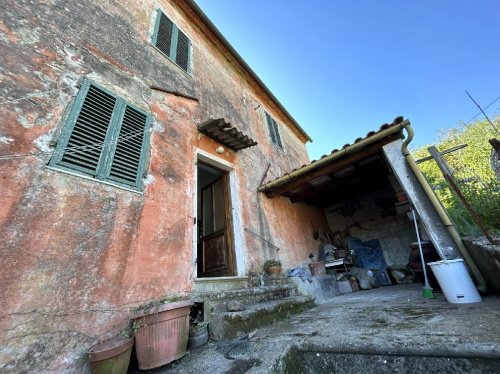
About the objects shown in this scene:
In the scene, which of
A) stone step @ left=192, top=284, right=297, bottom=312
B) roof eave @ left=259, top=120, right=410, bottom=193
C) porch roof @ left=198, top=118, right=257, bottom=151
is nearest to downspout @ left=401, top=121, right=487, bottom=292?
roof eave @ left=259, top=120, right=410, bottom=193

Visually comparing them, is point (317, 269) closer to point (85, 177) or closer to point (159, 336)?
point (159, 336)

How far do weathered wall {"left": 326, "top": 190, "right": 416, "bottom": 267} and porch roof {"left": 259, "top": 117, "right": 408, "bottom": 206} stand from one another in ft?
2.65

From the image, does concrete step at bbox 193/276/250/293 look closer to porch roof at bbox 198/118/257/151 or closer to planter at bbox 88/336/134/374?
planter at bbox 88/336/134/374

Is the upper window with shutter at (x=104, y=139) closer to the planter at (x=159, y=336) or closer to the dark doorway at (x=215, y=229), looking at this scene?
the planter at (x=159, y=336)

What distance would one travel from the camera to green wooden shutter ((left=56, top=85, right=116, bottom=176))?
2.81m

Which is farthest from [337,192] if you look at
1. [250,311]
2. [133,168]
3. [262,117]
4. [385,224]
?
[133,168]

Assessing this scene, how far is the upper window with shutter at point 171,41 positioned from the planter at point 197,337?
223 inches

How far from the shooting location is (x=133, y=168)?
3.37 metres

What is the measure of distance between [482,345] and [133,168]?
4.02 meters

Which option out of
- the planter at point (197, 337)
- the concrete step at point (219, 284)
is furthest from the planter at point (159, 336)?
the concrete step at point (219, 284)

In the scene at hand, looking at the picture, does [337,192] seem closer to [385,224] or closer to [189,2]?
[385,224]

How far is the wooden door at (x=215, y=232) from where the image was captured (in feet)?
16.7

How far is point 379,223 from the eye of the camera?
8.70m

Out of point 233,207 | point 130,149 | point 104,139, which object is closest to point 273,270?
point 233,207
